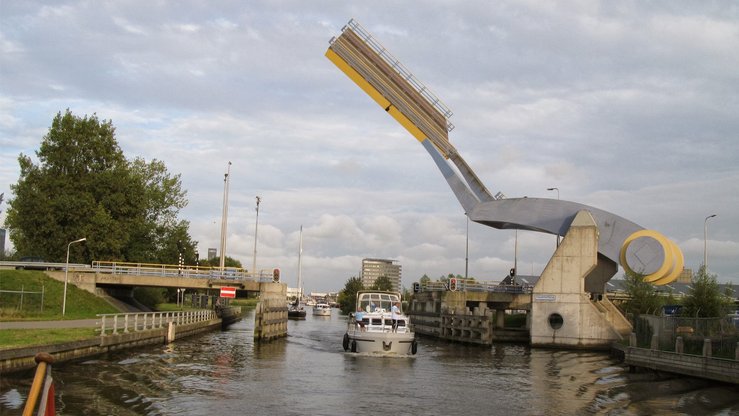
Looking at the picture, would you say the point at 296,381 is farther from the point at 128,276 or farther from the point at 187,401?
the point at 128,276

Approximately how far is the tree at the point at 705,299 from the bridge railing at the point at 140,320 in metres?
29.9

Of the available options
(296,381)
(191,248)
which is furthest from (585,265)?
(191,248)

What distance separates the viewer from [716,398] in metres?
24.7

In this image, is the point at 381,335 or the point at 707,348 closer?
the point at 707,348

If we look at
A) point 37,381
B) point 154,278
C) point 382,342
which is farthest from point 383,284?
point 37,381

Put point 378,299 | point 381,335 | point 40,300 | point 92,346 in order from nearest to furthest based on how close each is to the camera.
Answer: point 92,346, point 381,335, point 378,299, point 40,300

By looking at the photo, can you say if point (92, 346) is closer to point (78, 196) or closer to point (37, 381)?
point (37, 381)

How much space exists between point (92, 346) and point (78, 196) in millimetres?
40663

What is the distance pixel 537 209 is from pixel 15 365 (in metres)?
39.5

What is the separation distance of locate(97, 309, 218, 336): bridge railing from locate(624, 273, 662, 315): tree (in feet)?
101

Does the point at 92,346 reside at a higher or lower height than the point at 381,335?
lower

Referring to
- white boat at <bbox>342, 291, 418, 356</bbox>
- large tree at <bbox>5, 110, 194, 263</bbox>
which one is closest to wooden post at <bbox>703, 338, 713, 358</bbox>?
white boat at <bbox>342, 291, 418, 356</bbox>

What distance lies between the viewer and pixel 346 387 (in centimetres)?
2650

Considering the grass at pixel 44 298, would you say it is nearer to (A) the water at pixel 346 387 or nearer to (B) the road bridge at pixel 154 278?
(B) the road bridge at pixel 154 278
